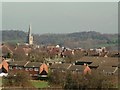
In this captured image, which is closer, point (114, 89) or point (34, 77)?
point (114, 89)

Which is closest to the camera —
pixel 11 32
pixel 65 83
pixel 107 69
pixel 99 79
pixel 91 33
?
pixel 99 79

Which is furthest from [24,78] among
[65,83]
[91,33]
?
[91,33]

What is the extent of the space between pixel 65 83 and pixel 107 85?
155 cm

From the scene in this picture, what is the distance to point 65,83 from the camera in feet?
39.7

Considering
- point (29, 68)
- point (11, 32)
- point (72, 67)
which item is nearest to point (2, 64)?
point (29, 68)

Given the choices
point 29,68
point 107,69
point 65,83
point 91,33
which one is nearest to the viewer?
point 65,83

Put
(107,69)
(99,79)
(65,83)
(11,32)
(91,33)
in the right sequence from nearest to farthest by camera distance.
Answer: (99,79) → (65,83) → (107,69) → (11,32) → (91,33)

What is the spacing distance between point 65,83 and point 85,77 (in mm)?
782

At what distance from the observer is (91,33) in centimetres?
7656

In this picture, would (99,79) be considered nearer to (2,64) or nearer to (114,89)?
(114,89)

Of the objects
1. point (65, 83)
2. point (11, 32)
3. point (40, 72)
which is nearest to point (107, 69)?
point (40, 72)

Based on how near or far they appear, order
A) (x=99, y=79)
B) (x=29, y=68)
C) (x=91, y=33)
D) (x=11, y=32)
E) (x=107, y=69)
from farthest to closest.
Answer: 1. (x=91, y=33)
2. (x=11, y=32)
3. (x=29, y=68)
4. (x=107, y=69)
5. (x=99, y=79)

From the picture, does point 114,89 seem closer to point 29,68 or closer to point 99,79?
point 99,79

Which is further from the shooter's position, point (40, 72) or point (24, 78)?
point (40, 72)
